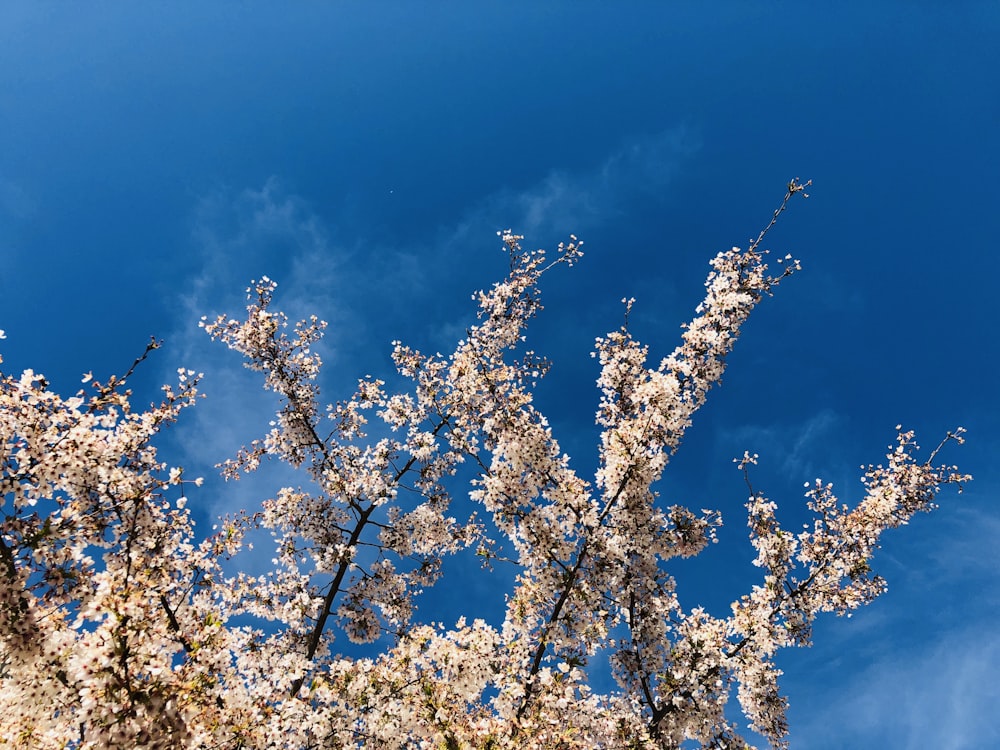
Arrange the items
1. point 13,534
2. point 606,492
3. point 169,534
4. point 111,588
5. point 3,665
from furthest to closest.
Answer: point 606,492, point 169,534, point 3,665, point 13,534, point 111,588

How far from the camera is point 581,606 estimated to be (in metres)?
13.0

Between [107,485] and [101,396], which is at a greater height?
[101,396]

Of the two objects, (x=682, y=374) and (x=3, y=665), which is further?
(x=682, y=374)

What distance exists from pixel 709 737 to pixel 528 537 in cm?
716

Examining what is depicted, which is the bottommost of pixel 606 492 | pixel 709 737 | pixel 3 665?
pixel 3 665

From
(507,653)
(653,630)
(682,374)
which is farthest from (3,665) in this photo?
(682,374)

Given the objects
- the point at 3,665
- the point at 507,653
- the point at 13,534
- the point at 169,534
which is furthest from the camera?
the point at 507,653

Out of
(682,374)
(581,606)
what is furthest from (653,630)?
(682,374)

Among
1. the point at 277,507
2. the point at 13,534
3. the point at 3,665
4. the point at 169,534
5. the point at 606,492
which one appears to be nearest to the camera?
the point at 13,534

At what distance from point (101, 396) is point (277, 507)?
7.88 metres

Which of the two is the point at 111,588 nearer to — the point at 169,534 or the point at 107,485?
the point at 107,485

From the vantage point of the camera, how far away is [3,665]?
9.58 meters

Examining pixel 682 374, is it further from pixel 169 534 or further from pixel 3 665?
pixel 3 665

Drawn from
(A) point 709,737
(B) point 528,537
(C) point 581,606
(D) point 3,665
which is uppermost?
(B) point 528,537
